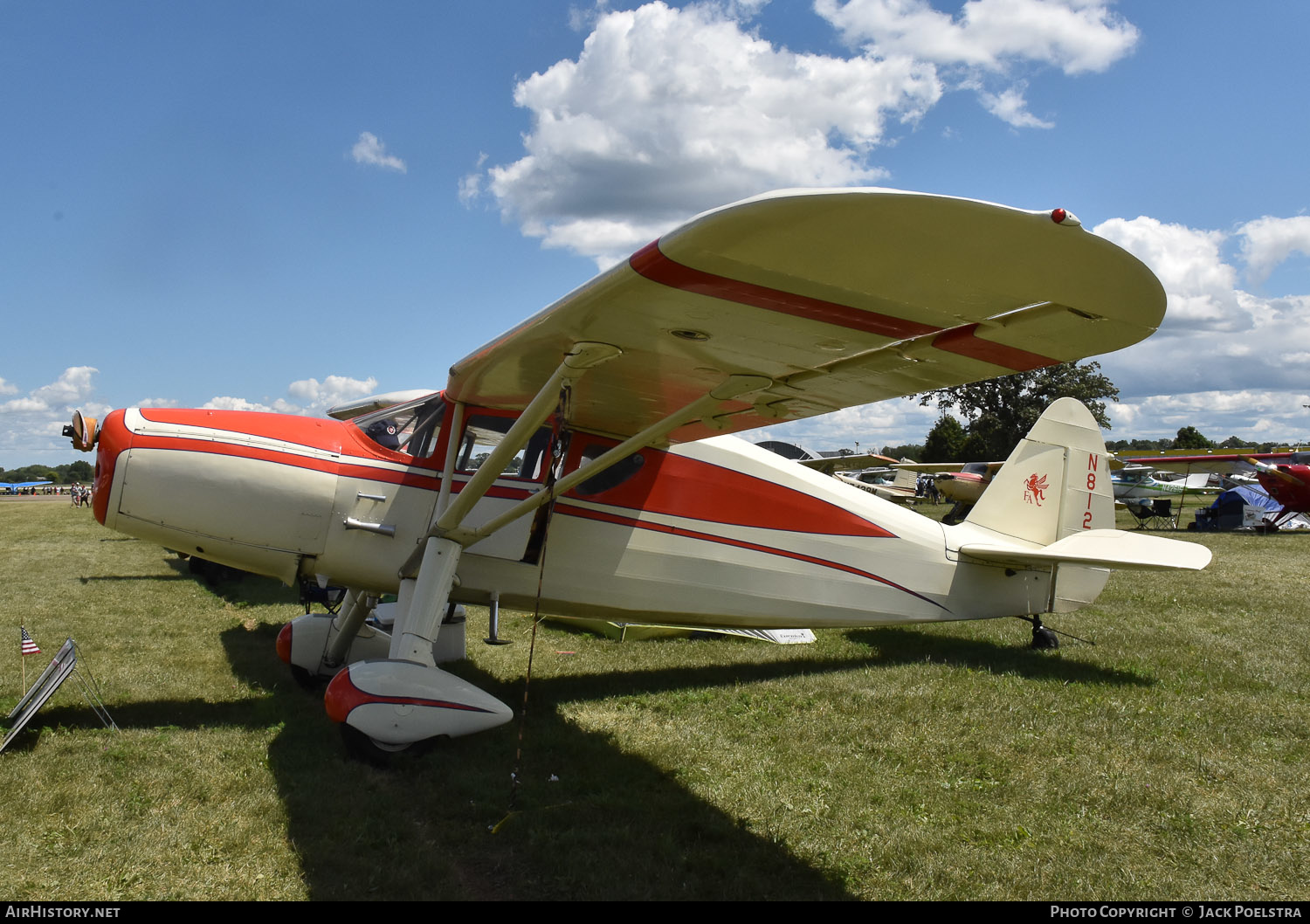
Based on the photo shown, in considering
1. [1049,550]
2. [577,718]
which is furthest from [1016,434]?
[577,718]

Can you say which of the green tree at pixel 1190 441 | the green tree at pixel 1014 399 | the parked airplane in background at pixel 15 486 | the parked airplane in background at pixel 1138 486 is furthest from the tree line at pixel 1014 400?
the parked airplane in background at pixel 15 486

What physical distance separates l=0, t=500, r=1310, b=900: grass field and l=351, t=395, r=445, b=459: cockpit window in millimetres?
1911

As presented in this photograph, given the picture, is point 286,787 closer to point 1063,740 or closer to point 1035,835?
point 1035,835

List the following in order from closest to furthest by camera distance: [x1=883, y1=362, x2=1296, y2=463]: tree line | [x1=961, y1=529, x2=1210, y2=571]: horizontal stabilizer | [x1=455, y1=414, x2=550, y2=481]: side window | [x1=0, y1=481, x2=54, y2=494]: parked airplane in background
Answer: [x1=455, y1=414, x2=550, y2=481]: side window < [x1=961, y1=529, x2=1210, y2=571]: horizontal stabilizer < [x1=883, y1=362, x2=1296, y2=463]: tree line < [x1=0, y1=481, x2=54, y2=494]: parked airplane in background

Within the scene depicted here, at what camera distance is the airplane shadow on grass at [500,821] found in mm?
3260

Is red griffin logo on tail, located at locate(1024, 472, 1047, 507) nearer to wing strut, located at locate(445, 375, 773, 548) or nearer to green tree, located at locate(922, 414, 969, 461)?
wing strut, located at locate(445, 375, 773, 548)

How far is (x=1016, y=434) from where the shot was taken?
149 ft

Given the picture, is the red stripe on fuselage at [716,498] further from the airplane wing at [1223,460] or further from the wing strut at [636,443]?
the airplane wing at [1223,460]

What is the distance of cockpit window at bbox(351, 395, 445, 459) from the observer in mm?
5211

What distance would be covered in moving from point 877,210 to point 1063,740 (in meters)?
4.35

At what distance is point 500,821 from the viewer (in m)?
3.77

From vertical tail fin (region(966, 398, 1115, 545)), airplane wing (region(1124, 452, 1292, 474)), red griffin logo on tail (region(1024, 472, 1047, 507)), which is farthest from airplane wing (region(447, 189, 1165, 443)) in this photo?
airplane wing (region(1124, 452, 1292, 474))

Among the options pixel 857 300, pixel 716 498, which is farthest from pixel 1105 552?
pixel 857 300
